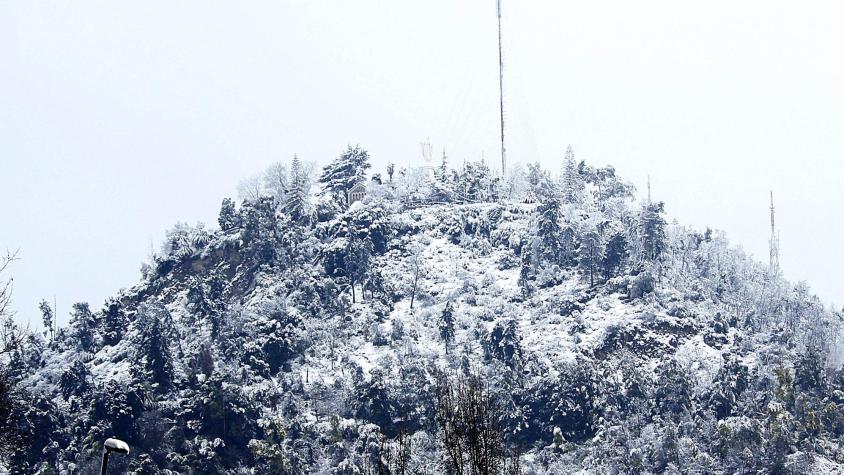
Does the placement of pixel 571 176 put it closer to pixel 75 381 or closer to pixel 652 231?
pixel 652 231

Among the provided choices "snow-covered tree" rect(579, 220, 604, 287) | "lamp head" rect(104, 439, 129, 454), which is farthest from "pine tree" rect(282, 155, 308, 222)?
"lamp head" rect(104, 439, 129, 454)

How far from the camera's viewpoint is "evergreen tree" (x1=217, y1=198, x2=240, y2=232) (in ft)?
480

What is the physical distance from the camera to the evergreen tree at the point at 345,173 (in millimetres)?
149875

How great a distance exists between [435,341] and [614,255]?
66.2ft

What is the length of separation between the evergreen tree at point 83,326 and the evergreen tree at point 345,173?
2944 centimetres

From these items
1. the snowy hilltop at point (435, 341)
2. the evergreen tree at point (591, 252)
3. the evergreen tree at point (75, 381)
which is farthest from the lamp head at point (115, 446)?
the evergreen tree at point (591, 252)

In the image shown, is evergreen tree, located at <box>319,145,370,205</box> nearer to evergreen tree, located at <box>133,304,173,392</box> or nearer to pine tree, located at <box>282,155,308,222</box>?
pine tree, located at <box>282,155,308,222</box>

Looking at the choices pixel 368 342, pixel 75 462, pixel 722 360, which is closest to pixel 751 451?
pixel 722 360

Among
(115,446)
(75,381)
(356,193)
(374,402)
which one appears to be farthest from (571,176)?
(115,446)

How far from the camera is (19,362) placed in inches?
4889

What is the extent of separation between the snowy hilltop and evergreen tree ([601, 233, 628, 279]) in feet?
0.63

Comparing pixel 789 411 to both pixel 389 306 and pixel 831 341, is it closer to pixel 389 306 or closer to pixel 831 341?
pixel 831 341

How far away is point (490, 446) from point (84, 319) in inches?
3602

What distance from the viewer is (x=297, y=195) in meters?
148
